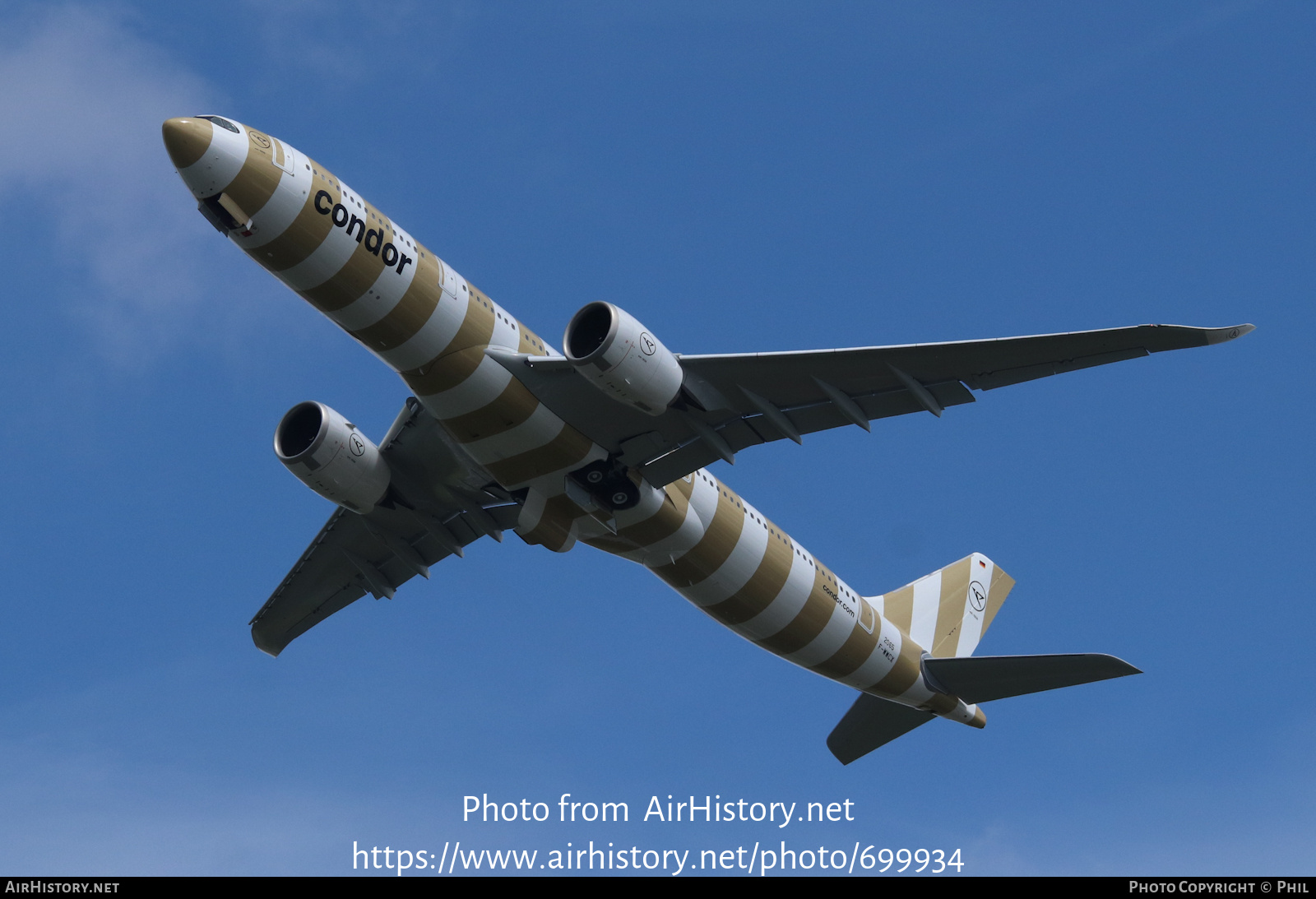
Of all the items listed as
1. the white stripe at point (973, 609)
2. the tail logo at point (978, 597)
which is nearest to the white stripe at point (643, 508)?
the white stripe at point (973, 609)

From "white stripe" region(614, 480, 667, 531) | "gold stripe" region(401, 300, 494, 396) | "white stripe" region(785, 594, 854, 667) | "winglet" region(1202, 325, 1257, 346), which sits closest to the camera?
"winglet" region(1202, 325, 1257, 346)

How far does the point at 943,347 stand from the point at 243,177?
487 inches

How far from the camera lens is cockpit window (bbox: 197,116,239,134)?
917 inches

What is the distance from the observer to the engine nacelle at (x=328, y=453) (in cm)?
2730

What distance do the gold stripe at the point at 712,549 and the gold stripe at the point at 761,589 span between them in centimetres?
96

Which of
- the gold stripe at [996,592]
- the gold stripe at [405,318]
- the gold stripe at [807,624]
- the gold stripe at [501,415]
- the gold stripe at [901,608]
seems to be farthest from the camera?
the gold stripe at [996,592]

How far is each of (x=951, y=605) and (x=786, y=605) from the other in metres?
8.25

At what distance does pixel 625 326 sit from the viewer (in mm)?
23781

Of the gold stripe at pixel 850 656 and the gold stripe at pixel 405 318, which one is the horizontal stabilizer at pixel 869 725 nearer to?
the gold stripe at pixel 850 656

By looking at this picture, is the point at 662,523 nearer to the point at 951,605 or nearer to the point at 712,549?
the point at 712,549

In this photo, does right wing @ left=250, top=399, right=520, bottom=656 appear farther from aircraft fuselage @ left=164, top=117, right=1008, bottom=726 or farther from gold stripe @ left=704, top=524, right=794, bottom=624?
gold stripe @ left=704, top=524, right=794, bottom=624

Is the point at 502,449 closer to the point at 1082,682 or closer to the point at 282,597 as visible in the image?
the point at 282,597

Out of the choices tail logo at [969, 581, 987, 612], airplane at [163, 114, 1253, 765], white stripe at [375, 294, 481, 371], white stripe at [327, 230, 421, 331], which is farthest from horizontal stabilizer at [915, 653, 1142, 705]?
white stripe at [327, 230, 421, 331]

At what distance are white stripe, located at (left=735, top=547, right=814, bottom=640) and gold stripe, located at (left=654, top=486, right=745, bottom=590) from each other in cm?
137
